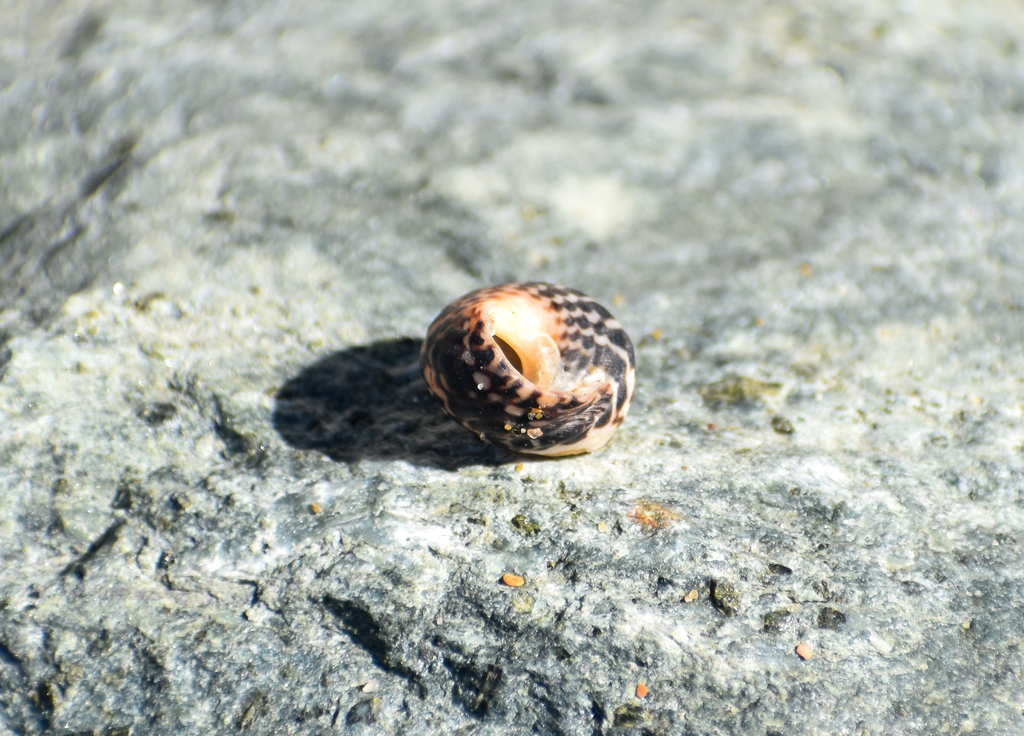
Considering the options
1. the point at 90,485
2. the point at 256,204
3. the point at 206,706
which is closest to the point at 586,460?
the point at 206,706

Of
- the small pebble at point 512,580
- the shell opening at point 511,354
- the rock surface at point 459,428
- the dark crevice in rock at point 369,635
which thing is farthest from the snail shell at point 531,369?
the dark crevice in rock at point 369,635

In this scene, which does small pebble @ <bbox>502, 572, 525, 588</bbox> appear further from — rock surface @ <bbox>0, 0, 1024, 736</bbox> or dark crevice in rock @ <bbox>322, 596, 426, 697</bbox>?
dark crevice in rock @ <bbox>322, 596, 426, 697</bbox>

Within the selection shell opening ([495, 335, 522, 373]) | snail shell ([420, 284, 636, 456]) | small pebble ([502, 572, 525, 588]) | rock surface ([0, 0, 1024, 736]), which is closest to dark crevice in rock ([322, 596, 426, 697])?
rock surface ([0, 0, 1024, 736])

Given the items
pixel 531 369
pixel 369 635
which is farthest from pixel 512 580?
pixel 531 369

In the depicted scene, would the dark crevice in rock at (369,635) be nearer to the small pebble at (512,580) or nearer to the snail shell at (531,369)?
the small pebble at (512,580)

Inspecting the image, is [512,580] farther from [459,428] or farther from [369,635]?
[459,428]
